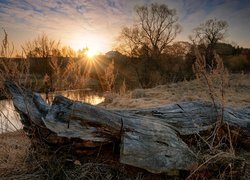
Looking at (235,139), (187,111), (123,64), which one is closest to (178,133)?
(187,111)

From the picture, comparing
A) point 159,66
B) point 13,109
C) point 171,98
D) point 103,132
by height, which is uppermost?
point 159,66

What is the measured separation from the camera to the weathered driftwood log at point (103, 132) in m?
2.60

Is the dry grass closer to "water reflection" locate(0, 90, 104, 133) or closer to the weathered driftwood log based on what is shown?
"water reflection" locate(0, 90, 104, 133)

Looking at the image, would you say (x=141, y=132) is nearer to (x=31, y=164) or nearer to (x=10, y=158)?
(x=31, y=164)

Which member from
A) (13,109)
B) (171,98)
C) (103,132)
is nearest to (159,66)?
(171,98)

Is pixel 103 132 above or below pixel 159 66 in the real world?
below

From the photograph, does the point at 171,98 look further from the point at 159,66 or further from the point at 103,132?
the point at 159,66

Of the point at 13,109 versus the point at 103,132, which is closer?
the point at 103,132

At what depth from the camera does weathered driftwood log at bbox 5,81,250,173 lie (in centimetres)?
260

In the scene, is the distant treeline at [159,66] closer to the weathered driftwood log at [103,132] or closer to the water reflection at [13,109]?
the water reflection at [13,109]

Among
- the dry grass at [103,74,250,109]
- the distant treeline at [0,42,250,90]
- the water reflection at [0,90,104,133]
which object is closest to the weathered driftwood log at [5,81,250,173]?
the water reflection at [0,90,104,133]

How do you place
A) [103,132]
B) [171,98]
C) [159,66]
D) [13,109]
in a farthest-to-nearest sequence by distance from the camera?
[159,66] → [171,98] → [13,109] → [103,132]

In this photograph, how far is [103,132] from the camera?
2725mm

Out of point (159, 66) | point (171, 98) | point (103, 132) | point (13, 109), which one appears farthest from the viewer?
point (159, 66)
